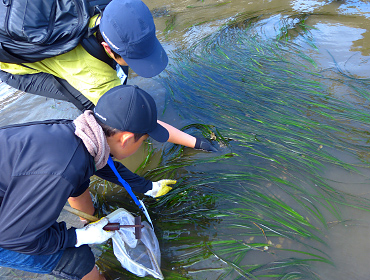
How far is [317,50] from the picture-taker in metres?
Answer: 3.42

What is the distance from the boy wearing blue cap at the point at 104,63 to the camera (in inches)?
62.1

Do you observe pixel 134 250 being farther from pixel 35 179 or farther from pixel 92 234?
pixel 35 179

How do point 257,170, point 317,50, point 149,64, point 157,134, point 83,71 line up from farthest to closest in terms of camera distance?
point 317,50, point 257,170, point 83,71, point 149,64, point 157,134

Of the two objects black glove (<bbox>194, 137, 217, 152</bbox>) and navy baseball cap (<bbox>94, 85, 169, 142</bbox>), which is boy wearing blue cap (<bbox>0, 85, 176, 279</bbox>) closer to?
navy baseball cap (<bbox>94, 85, 169, 142</bbox>)

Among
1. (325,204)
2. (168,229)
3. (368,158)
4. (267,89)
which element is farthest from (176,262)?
(267,89)

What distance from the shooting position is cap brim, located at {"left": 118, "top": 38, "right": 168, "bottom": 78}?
1.69m

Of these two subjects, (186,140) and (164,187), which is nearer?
(164,187)

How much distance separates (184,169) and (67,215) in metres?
1.12

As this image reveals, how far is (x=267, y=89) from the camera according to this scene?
294 centimetres

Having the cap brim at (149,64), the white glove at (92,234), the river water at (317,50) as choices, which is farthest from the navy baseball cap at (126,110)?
the river water at (317,50)

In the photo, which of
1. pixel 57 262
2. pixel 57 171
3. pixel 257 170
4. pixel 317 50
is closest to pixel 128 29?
pixel 57 171

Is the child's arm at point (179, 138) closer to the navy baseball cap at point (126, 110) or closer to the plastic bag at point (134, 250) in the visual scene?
the plastic bag at point (134, 250)

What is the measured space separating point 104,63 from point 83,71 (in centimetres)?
17

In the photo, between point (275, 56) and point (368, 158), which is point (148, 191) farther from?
point (275, 56)
